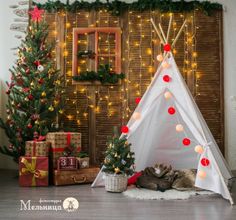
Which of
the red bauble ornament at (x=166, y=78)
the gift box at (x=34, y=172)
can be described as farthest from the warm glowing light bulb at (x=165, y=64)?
the gift box at (x=34, y=172)

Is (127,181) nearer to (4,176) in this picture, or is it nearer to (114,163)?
(114,163)

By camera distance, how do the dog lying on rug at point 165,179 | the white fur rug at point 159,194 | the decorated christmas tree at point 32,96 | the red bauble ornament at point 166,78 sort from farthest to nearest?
the decorated christmas tree at point 32,96, the red bauble ornament at point 166,78, the dog lying on rug at point 165,179, the white fur rug at point 159,194

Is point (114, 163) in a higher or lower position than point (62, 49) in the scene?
lower

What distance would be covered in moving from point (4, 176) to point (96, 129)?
1.49 m

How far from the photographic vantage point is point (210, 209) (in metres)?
2.71

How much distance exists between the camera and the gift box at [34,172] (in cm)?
356

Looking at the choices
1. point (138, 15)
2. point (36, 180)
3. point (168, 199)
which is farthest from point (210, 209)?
point (138, 15)

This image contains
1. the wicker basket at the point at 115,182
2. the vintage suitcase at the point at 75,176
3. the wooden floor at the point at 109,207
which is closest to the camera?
the wooden floor at the point at 109,207

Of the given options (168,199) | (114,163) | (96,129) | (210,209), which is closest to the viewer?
(210,209)

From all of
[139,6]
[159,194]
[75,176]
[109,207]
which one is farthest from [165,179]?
[139,6]

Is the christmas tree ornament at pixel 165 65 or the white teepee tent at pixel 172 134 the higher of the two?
the christmas tree ornament at pixel 165 65

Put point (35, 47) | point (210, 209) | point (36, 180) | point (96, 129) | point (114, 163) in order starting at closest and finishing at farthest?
1. point (210, 209)
2. point (114, 163)
3. point (36, 180)
4. point (35, 47)
5. point (96, 129)

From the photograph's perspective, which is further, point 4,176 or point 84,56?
point 84,56

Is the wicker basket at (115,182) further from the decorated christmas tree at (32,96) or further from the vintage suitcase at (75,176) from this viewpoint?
the decorated christmas tree at (32,96)
